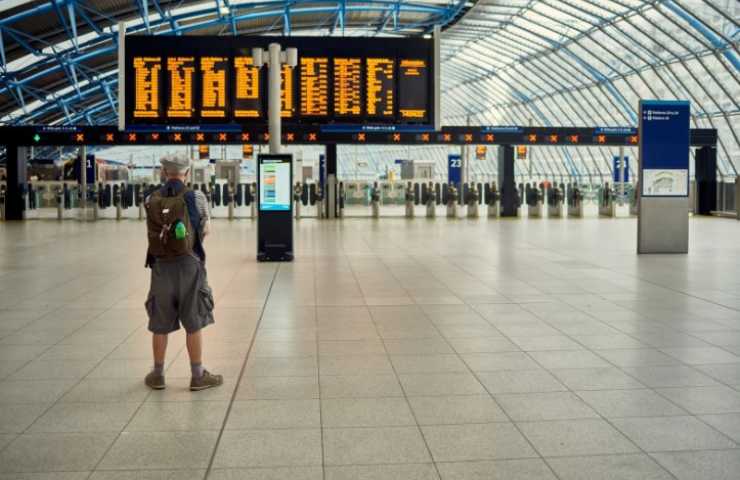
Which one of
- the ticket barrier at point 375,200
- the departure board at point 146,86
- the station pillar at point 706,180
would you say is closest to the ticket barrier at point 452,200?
the ticket barrier at point 375,200

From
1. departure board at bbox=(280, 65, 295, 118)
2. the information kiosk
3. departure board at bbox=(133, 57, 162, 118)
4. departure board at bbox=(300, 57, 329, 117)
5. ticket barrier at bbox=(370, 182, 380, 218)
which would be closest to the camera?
the information kiosk

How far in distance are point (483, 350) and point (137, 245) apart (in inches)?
502

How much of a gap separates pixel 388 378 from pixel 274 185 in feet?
30.1

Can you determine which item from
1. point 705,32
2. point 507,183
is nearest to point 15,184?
point 507,183

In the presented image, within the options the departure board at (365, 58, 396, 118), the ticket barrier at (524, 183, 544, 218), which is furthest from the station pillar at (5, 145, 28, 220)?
the ticket barrier at (524, 183, 544, 218)

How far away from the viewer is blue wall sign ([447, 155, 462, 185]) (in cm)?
4238

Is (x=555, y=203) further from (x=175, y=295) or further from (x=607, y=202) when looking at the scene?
(x=175, y=295)

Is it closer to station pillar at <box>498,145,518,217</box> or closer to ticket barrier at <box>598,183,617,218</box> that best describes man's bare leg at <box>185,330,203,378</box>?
station pillar at <box>498,145,518,217</box>

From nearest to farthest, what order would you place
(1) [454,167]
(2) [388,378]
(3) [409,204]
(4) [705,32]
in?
(2) [388,378]
(4) [705,32]
(3) [409,204]
(1) [454,167]

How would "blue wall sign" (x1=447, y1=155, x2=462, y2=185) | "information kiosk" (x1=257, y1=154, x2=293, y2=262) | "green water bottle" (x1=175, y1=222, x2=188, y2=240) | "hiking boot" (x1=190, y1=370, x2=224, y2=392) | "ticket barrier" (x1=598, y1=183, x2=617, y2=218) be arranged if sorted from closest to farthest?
"green water bottle" (x1=175, y1=222, x2=188, y2=240) < "hiking boot" (x1=190, y1=370, x2=224, y2=392) < "information kiosk" (x1=257, y1=154, x2=293, y2=262) < "ticket barrier" (x1=598, y1=183, x2=617, y2=218) < "blue wall sign" (x1=447, y1=155, x2=462, y2=185)

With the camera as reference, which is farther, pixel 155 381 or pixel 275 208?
pixel 275 208

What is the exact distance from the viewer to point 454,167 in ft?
142

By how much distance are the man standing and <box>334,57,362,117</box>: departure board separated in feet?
40.8

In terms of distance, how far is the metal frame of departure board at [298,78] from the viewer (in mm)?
17547
